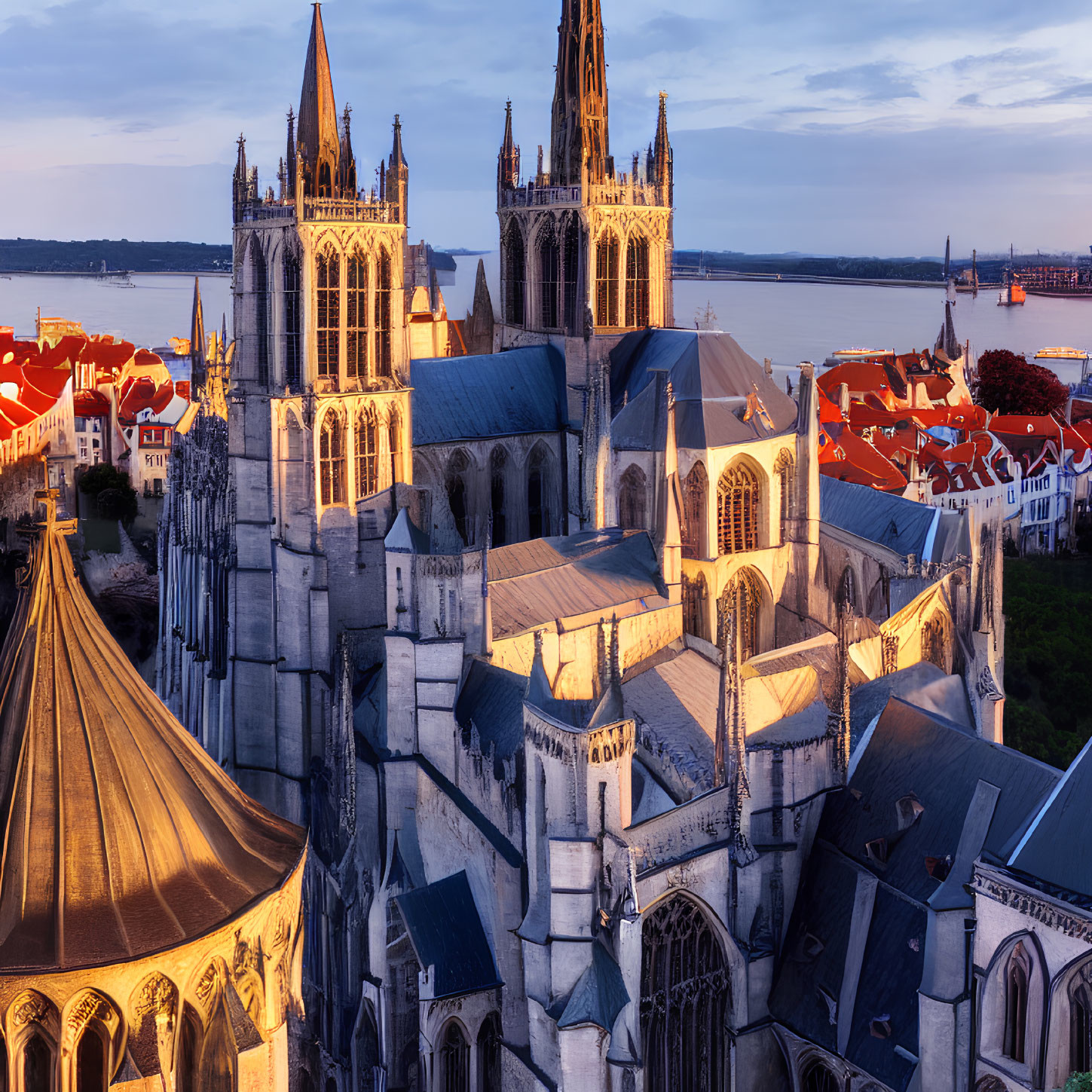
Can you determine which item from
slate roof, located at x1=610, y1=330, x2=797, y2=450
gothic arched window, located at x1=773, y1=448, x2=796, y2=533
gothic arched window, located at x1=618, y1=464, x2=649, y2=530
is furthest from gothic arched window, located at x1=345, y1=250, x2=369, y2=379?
gothic arched window, located at x1=773, y1=448, x2=796, y2=533

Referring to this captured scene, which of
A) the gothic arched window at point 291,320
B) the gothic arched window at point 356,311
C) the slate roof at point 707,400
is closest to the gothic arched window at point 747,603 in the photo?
the slate roof at point 707,400


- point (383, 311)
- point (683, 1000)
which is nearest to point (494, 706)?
point (683, 1000)

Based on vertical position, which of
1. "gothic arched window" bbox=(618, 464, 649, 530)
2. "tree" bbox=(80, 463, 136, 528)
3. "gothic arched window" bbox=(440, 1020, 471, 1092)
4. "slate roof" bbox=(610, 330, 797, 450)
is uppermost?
"slate roof" bbox=(610, 330, 797, 450)

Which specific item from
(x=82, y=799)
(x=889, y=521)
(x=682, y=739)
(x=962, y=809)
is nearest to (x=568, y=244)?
(x=889, y=521)

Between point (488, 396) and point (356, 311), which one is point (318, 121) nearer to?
point (356, 311)

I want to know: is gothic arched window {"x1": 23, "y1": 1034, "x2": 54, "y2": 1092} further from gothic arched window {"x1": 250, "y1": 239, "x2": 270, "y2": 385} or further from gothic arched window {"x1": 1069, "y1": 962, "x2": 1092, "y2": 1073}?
gothic arched window {"x1": 250, "y1": 239, "x2": 270, "y2": 385}

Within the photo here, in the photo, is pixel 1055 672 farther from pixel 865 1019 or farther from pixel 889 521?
pixel 865 1019

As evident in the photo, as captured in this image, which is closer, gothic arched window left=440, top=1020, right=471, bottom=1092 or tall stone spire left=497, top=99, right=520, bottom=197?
gothic arched window left=440, top=1020, right=471, bottom=1092

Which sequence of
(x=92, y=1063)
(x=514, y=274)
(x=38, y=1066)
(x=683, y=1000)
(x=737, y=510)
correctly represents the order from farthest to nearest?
(x=514, y=274) → (x=737, y=510) → (x=683, y=1000) → (x=92, y=1063) → (x=38, y=1066)
